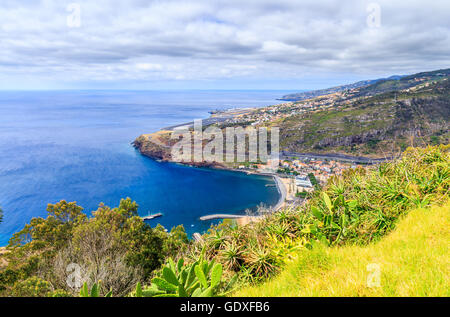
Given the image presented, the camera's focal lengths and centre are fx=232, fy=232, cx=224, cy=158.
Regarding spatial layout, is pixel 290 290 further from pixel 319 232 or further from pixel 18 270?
pixel 18 270

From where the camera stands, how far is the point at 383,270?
256 cm

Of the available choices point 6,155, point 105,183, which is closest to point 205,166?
point 105,183

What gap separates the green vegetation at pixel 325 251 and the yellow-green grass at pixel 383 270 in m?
0.01

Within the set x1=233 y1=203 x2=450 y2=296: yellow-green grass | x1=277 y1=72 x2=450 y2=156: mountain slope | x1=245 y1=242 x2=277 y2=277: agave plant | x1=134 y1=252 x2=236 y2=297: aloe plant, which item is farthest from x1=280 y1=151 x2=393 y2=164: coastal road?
x1=134 y1=252 x2=236 y2=297: aloe plant

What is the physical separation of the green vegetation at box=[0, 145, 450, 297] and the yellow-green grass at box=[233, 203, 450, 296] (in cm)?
1

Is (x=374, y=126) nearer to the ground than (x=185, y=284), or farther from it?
farther from it

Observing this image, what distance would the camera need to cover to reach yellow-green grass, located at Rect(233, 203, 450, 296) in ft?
7.49

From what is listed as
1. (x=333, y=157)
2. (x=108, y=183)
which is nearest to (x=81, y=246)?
(x=108, y=183)

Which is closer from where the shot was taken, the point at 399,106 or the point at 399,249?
the point at 399,249

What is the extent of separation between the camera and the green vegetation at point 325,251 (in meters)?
2.59

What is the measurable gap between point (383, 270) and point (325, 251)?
0.71m

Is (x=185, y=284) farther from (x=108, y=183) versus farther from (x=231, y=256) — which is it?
(x=108, y=183)
